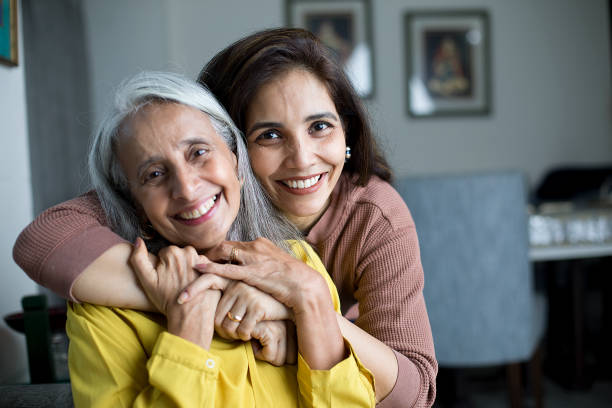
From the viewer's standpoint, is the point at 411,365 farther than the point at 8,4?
No

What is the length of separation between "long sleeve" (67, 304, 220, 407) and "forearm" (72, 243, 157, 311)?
0.10 feet

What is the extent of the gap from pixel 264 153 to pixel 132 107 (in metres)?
0.33

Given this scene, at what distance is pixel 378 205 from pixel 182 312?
0.57 meters

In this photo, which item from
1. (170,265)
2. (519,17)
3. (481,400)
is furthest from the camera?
(519,17)

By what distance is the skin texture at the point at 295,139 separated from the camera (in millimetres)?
1150

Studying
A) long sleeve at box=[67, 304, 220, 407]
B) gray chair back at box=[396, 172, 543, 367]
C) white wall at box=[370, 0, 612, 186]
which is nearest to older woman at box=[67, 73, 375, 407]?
long sleeve at box=[67, 304, 220, 407]

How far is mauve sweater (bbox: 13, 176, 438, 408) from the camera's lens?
90cm

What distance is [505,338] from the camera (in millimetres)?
2037

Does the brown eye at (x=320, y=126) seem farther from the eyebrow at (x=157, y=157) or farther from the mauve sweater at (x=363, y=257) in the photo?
the eyebrow at (x=157, y=157)

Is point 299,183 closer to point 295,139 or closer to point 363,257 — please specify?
point 295,139

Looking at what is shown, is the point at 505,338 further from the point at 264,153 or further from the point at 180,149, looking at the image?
the point at 180,149

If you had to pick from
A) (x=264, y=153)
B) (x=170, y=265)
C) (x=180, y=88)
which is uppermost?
(x=180, y=88)

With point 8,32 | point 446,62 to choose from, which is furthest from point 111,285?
point 446,62

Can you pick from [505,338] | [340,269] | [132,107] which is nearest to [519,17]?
[505,338]
